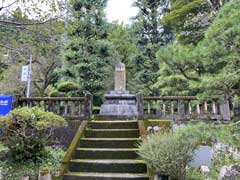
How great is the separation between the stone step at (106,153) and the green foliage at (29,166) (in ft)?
1.71

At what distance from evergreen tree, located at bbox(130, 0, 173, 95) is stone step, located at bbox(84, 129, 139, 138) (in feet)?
25.7

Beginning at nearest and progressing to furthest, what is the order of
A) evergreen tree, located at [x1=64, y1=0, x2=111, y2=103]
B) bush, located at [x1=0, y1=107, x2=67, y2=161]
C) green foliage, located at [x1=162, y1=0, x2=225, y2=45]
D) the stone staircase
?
the stone staircase → bush, located at [x1=0, y1=107, x2=67, y2=161] → green foliage, located at [x1=162, y1=0, x2=225, y2=45] → evergreen tree, located at [x1=64, y1=0, x2=111, y2=103]

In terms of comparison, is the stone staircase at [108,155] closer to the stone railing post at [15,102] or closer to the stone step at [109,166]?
the stone step at [109,166]

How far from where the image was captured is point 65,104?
6.49m

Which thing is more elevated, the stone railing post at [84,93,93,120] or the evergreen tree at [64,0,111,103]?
the evergreen tree at [64,0,111,103]

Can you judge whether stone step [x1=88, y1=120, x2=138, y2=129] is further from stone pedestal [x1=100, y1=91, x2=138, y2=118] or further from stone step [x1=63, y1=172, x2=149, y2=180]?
stone pedestal [x1=100, y1=91, x2=138, y2=118]

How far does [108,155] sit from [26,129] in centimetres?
179

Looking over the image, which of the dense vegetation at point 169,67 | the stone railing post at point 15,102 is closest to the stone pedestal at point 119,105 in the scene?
the dense vegetation at point 169,67

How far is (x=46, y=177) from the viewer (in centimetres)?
369

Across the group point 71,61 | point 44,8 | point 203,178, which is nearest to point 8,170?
point 44,8

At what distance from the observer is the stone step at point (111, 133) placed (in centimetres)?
545

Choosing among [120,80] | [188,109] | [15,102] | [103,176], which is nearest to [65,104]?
[15,102]

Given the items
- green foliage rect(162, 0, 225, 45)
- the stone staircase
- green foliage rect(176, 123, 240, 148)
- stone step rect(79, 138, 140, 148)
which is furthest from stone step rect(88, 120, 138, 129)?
green foliage rect(162, 0, 225, 45)

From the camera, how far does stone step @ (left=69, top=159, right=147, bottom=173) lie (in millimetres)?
4336
